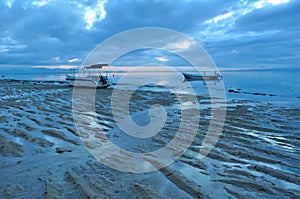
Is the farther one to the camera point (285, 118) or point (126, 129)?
point (285, 118)

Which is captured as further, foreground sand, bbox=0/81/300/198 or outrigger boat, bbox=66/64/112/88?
outrigger boat, bbox=66/64/112/88

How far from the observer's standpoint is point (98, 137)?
8.82 meters

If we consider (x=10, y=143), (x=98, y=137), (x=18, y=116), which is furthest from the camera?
(x=18, y=116)

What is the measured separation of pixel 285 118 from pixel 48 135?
11650 mm

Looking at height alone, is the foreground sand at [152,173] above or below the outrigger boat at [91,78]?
below

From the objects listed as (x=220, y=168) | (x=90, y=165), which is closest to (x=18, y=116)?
(x=90, y=165)

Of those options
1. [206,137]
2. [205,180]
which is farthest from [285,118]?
[205,180]

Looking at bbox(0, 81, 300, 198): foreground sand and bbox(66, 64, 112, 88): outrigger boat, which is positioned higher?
bbox(66, 64, 112, 88): outrigger boat

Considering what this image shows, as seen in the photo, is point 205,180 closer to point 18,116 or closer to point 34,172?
point 34,172

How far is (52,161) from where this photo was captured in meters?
6.38

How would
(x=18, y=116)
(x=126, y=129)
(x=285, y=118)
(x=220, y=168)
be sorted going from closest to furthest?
(x=220, y=168), (x=126, y=129), (x=18, y=116), (x=285, y=118)

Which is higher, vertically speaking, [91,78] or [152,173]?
[91,78]

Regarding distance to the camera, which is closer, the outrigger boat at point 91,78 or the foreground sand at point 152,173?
the foreground sand at point 152,173

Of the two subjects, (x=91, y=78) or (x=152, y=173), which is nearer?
(x=152, y=173)
